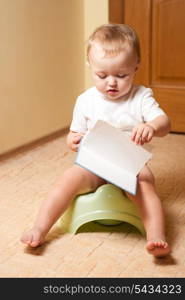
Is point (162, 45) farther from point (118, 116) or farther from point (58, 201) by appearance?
point (58, 201)

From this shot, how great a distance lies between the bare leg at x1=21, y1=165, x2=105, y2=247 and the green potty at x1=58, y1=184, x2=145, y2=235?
0.09ft

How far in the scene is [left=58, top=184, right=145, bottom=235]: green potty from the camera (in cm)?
90

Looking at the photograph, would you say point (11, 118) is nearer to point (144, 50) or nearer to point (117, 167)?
point (144, 50)

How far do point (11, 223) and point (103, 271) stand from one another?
0.29 m

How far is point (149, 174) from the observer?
927 millimetres

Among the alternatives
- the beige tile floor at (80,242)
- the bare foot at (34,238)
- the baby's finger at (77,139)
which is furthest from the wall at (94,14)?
the bare foot at (34,238)

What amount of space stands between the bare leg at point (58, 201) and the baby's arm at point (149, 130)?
0.15 m

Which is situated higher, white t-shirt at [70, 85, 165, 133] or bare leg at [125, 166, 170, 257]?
white t-shirt at [70, 85, 165, 133]

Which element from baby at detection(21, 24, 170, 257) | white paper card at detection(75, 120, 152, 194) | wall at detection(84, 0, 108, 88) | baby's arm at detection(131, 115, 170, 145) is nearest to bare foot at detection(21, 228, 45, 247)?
baby at detection(21, 24, 170, 257)

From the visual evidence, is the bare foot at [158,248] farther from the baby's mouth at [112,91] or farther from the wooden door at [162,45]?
the wooden door at [162,45]

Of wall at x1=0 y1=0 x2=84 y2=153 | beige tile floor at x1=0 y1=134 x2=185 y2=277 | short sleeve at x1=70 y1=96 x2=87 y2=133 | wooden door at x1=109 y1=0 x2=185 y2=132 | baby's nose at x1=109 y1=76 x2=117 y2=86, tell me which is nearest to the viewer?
beige tile floor at x1=0 y1=134 x2=185 y2=277

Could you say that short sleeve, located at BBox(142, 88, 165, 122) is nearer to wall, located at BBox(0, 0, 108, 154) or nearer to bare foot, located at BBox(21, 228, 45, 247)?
bare foot, located at BBox(21, 228, 45, 247)

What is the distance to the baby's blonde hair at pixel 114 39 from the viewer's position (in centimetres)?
87

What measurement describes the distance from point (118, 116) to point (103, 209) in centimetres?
20
